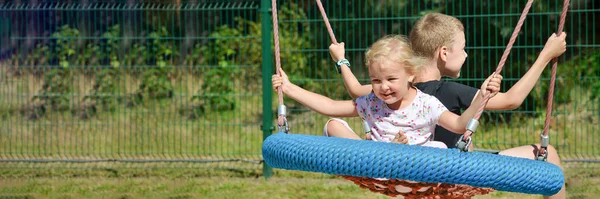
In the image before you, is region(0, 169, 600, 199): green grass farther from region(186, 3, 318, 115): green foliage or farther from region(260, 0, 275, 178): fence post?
region(186, 3, 318, 115): green foliage

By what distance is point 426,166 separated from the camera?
122 inches

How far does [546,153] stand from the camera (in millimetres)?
3621

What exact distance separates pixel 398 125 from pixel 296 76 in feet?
13.6

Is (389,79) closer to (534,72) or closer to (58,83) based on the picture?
(534,72)

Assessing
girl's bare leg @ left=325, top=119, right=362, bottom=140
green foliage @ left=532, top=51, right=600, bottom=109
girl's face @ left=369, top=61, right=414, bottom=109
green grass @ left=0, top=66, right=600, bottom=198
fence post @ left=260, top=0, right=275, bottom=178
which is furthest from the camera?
green foliage @ left=532, top=51, right=600, bottom=109

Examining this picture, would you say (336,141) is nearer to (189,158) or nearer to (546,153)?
(546,153)

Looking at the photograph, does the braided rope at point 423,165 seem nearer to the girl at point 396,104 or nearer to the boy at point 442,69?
the girl at point 396,104

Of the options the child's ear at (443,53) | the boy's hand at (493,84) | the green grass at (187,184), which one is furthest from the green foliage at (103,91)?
the boy's hand at (493,84)

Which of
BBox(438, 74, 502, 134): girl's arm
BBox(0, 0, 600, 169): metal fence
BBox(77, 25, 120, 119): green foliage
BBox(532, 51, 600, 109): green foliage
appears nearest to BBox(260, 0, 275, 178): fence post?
BBox(0, 0, 600, 169): metal fence

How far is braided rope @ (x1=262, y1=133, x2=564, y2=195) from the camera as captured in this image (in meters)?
3.10

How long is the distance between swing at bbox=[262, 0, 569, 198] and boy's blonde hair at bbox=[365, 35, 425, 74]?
1.27 ft

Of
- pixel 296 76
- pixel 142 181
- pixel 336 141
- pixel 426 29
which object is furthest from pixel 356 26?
pixel 336 141

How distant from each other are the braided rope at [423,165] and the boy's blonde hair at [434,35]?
76 cm

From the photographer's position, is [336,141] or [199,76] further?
[199,76]
